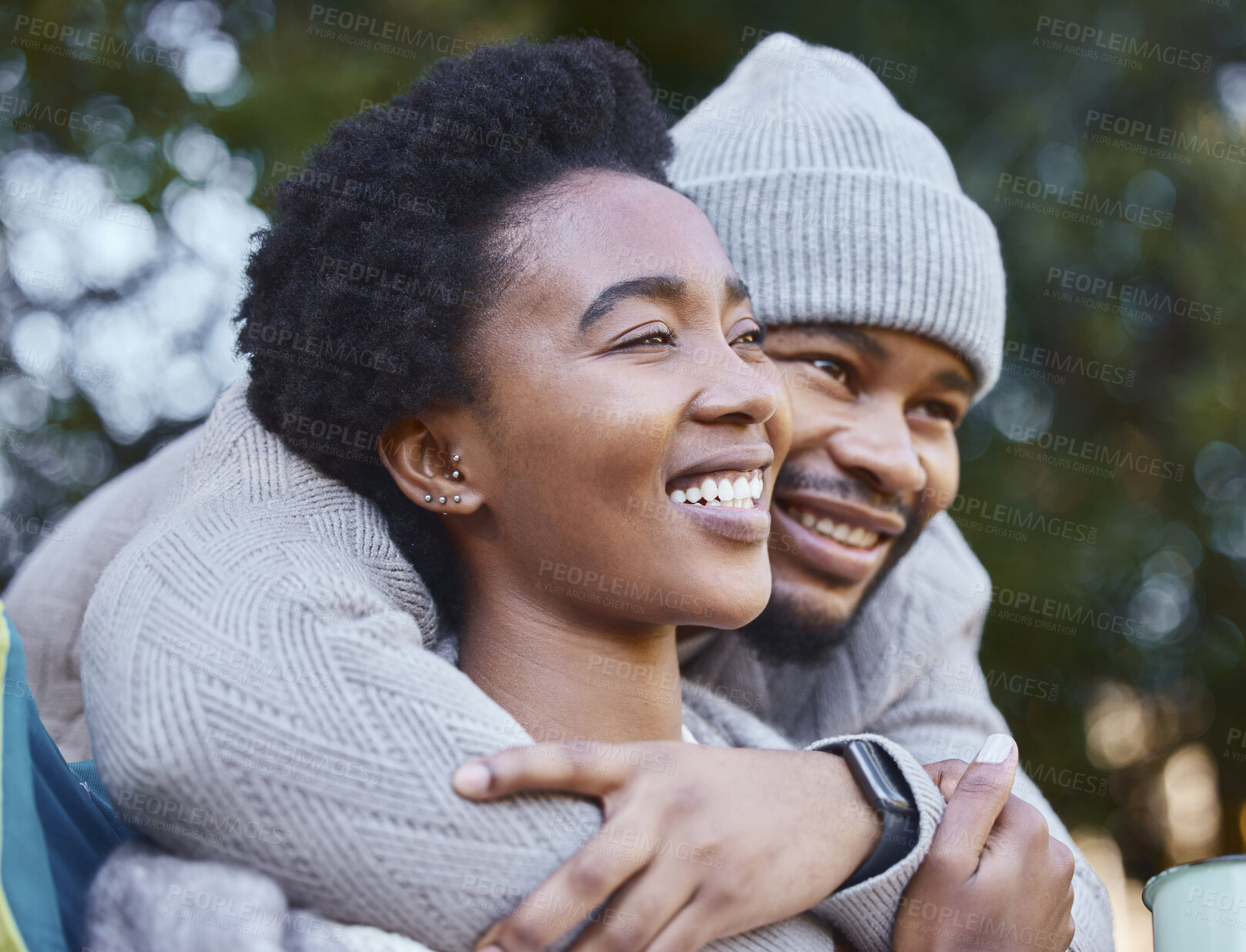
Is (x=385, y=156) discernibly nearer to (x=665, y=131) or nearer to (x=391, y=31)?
(x=665, y=131)

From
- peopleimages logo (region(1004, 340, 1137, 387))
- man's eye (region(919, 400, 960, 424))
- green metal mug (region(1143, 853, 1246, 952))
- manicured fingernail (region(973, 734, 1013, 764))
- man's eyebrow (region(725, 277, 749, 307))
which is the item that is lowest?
peopleimages logo (region(1004, 340, 1137, 387))

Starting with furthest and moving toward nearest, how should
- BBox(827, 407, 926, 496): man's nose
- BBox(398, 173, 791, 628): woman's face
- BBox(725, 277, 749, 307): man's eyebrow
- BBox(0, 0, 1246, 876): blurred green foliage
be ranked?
BBox(0, 0, 1246, 876): blurred green foliage < BBox(827, 407, 926, 496): man's nose < BBox(725, 277, 749, 307): man's eyebrow < BBox(398, 173, 791, 628): woman's face

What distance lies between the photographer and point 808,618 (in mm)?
2730

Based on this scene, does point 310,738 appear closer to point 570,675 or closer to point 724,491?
point 570,675

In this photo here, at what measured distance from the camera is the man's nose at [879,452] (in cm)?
264

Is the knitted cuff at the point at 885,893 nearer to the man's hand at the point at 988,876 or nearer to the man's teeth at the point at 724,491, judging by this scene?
the man's hand at the point at 988,876

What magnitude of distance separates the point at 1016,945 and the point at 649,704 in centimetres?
69

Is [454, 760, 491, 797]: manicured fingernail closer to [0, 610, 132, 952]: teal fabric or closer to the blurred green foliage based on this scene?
[0, 610, 132, 952]: teal fabric

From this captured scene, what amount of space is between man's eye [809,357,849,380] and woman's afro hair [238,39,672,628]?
739 millimetres

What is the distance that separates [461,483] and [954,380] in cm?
139

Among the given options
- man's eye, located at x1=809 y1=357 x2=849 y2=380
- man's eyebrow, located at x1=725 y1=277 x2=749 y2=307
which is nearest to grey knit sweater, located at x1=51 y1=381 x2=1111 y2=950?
man's eyebrow, located at x1=725 y1=277 x2=749 y2=307

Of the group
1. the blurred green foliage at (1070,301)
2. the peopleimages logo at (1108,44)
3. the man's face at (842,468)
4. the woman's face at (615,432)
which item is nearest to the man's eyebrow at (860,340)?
the man's face at (842,468)

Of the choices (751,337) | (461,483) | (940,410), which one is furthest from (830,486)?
(461,483)

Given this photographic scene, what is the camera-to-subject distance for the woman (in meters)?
1.50
